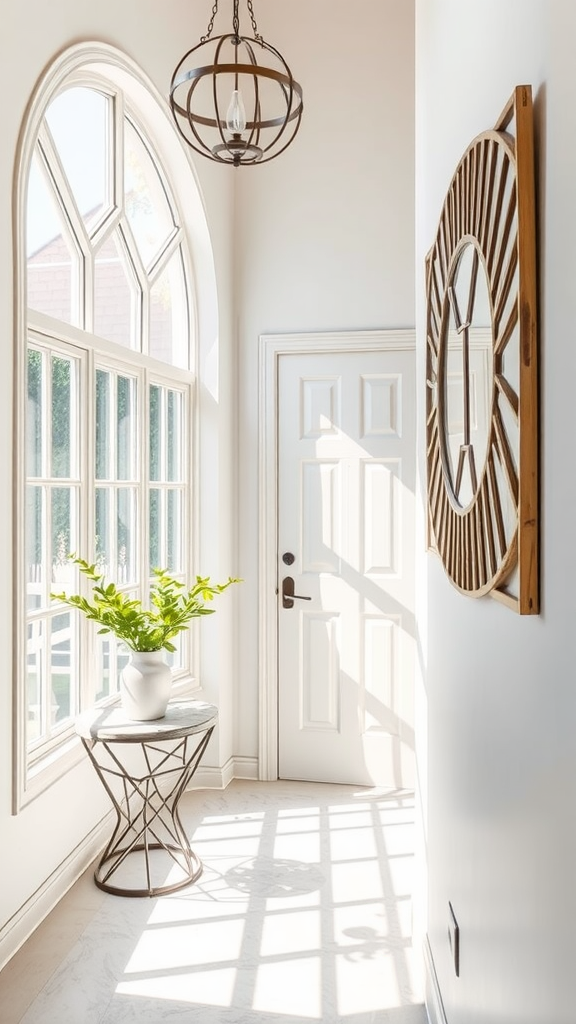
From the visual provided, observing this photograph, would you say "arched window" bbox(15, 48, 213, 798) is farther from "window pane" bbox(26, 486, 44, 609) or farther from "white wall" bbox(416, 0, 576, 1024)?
"white wall" bbox(416, 0, 576, 1024)

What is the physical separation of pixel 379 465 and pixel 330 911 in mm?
1977

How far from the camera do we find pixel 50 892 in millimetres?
2680

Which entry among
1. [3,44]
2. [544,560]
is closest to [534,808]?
[544,560]

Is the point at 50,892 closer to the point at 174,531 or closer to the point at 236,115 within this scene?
the point at 174,531

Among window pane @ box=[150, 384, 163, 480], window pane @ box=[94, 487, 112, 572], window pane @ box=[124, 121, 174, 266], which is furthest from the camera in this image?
window pane @ box=[150, 384, 163, 480]

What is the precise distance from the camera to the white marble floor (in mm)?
2182

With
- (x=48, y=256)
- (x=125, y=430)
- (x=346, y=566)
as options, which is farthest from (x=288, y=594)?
(x=48, y=256)

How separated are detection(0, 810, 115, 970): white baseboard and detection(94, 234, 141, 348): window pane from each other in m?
1.87

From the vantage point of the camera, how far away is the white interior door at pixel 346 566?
3906 mm

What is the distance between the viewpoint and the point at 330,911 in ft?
8.86

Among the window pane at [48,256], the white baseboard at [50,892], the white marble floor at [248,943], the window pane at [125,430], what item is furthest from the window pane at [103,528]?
the white marble floor at [248,943]

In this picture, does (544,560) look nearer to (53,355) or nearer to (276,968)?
(276,968)

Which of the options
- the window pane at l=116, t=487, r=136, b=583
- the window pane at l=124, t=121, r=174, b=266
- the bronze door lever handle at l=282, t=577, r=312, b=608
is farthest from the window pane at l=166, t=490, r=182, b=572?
the window pane at l=124, t=121, r=174, b=266

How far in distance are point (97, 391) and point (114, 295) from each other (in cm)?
42
